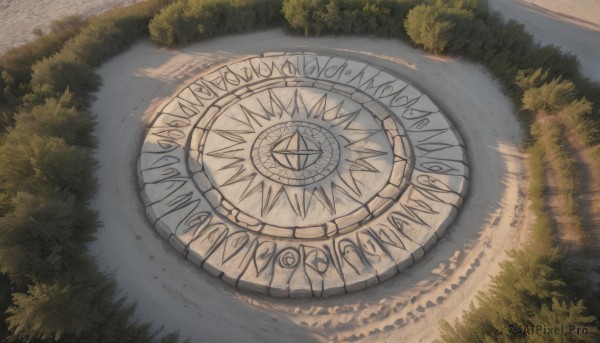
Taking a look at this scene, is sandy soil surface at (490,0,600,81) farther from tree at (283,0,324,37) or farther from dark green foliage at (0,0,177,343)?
dark green foliage at (0,0,177,343)

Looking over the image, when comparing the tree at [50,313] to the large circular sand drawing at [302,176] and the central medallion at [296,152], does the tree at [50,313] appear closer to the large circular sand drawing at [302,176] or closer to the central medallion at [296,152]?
the large circular sand drawing at [302,176]

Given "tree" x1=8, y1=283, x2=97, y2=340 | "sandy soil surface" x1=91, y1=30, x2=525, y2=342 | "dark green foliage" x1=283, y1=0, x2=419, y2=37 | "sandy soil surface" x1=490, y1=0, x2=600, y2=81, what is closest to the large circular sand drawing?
"sandy soil surface" x1=91, y1=30, x2=525, y2=342

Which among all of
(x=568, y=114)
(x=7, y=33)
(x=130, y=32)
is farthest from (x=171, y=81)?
(x=568, y=114)

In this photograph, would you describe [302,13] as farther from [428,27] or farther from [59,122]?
[59,122]

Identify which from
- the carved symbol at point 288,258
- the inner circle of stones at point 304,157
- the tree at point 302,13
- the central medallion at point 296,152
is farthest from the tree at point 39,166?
the tree at point 302,13

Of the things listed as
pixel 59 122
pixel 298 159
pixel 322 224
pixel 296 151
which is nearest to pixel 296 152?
pixel 296 151
